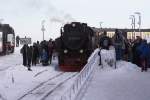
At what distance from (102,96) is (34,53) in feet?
66.7

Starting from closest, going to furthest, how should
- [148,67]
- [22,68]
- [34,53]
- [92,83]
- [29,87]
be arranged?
1. [92,83]
2. [29,87]
3. [148,67]
4. [22,68]
5. [34,53]

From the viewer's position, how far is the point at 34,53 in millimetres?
36469

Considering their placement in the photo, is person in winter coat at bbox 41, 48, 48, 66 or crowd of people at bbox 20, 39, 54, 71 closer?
crowd of people at bbox 20, 39, 54, 71

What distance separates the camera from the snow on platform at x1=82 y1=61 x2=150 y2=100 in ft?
54.4

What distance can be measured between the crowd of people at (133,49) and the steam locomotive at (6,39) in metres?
22.7

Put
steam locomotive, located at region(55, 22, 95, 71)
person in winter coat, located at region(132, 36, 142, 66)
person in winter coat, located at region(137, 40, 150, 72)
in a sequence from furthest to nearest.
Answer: steam locomotive, located at region(55, 22, 95, 71) < person in winter coat, located at region(132, 36, 142, 66) < person in winter coat, located at region(137, 40, 150, 72)

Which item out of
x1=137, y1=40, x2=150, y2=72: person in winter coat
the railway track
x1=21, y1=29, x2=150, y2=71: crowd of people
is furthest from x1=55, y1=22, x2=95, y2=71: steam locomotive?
x1=137, y1=40, x2=150, y2=72: person in winter coat

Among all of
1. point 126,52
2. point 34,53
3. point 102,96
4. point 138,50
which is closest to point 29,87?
Result: point 138,50

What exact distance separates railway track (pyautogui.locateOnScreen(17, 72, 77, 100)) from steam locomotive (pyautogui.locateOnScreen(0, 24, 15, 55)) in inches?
977

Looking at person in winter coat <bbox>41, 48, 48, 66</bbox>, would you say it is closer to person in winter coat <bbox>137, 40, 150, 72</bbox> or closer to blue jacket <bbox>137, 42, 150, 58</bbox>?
person in winter coat <bbox>137, 40, 150, 72</bbox>

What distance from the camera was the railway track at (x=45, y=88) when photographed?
19906 mm

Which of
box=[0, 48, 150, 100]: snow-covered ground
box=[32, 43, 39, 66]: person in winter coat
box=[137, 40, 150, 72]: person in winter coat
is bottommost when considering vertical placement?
box=[0, 48, 150, 100]: snow-covered ground

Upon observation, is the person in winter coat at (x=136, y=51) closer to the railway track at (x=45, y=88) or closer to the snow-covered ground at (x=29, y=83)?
the snow-covered ground at (x=29, y=83)

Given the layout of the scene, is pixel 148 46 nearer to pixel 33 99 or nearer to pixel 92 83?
pixel 92 83
